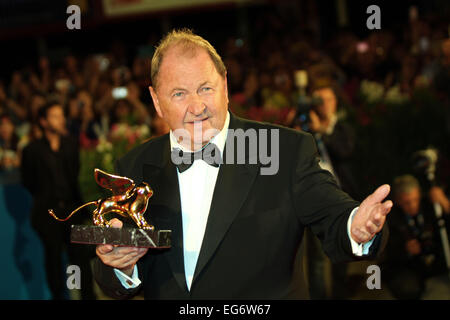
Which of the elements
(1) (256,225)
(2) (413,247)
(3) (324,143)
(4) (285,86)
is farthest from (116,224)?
(4) (285,86)

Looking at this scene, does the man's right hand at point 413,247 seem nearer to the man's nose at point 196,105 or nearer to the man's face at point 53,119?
the man's face at point 53,119

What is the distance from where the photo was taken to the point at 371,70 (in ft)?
30.1

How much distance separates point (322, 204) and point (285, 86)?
21.2 feet

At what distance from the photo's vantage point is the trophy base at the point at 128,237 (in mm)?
2152

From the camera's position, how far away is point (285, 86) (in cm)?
865

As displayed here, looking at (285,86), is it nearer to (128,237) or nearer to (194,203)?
(194,203)

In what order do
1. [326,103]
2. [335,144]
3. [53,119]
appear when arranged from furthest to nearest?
1. [53,119]
2. [326,103]
3. [335,144]

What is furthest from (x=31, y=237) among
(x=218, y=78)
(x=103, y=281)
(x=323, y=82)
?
(x=218, y=78)

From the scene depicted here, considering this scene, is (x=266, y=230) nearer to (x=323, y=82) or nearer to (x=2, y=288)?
(x=323, y=82)

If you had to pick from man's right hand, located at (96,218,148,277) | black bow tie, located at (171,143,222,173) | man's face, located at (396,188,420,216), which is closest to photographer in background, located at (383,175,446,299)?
man's face, located at (396,188,420,216)

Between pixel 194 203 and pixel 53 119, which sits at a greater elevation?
pixel 53 119

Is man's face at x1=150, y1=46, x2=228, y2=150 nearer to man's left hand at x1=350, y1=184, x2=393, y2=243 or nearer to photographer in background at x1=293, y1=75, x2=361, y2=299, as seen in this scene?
man's left hand at x1=350, y1=184, x2=393, y2=243

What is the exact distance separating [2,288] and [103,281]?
12.9 ft

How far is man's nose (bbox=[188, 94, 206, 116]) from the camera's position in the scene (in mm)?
2277
